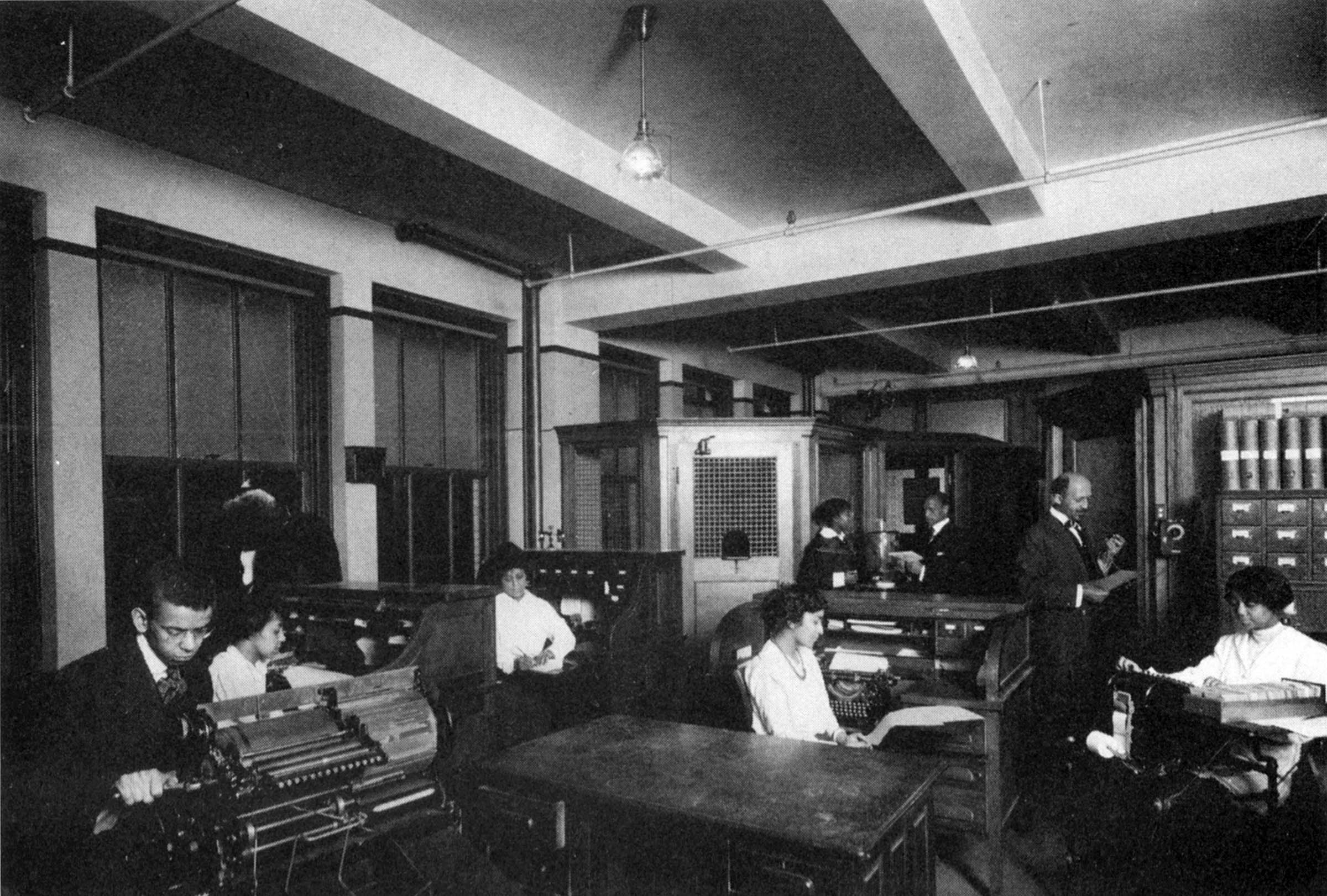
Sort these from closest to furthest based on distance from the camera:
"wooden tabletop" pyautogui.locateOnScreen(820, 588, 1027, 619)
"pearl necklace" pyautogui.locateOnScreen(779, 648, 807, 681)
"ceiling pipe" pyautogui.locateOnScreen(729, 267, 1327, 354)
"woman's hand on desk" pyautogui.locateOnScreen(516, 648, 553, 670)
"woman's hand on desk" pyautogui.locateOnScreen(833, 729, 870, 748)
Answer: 1. "woman's hand on desk" pyautogui.locateOnScreen(833, 729, 870, 748)
2. "pearl necklace" pyautogui.locateOnScreen(779, 648, 807, 681)
3. "wooden tabletop" pyautogui.locateOnScreen(820, 588, 1027, 619)
4. "woman's hand on desk" pyautogui.locateOnScreen(516, 648, 553, 670)
5. "ceiling pipe" pyautogui.locateOnScreen(729, 267, 1327, 354)

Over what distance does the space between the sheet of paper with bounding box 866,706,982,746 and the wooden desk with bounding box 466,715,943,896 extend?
47 centimetres

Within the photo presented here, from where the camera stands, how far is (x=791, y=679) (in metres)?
3.70

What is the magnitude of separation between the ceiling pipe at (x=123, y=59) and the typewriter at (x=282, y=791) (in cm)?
241

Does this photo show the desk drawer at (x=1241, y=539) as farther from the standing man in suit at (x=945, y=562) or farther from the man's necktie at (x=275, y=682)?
the man's necktie at (x=275, y=682)

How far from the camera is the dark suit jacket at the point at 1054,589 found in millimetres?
5492

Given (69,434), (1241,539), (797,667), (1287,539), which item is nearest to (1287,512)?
(1287,539)

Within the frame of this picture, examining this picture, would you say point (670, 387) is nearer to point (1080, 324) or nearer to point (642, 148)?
point (1080, 324)

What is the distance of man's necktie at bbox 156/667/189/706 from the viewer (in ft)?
9.95

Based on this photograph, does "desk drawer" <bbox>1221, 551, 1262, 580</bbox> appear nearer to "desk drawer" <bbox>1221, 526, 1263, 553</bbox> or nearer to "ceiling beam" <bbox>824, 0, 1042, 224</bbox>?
"desk drawer" <bbox>1221, 526, 1263, 553</bbox>

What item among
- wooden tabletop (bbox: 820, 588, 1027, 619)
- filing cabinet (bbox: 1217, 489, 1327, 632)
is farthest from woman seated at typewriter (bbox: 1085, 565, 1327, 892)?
filing cabinet (bbox: 1217, 489, 1327, 632)

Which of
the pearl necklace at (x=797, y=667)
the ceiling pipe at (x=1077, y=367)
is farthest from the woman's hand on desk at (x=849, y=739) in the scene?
the ceiling pipe at (x=1077, y=367)

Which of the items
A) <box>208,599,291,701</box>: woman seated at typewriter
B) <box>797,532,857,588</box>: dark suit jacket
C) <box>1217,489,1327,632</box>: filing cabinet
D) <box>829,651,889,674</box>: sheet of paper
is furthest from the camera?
<box>797,532,857,588</box>: dark suit jacket

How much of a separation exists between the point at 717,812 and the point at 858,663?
7.26ft

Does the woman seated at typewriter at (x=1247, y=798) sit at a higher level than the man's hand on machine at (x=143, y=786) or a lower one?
lower
